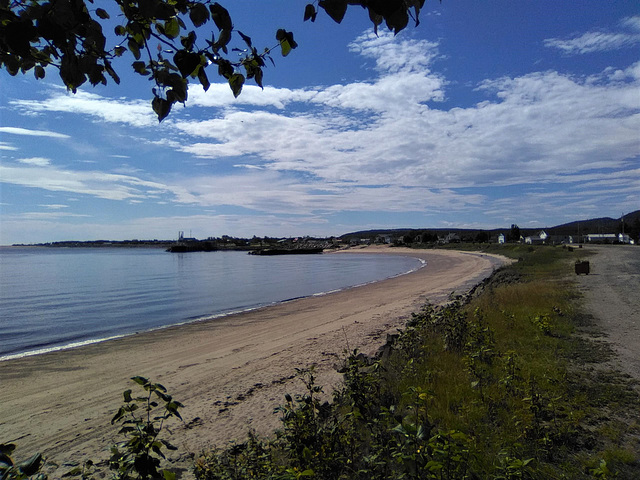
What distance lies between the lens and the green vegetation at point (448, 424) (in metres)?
3.08

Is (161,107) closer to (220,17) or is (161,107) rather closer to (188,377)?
(220,17)

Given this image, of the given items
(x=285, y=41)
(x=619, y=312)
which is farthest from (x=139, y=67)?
(x=619, y=312)

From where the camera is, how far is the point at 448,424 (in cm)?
487

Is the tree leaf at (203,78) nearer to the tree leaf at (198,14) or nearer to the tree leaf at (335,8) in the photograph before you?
the tree leaf at (198,14)

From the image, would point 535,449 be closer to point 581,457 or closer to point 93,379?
point 581,457

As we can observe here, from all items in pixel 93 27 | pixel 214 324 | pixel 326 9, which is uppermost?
pixel 93 27

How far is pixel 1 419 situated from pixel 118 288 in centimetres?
2942

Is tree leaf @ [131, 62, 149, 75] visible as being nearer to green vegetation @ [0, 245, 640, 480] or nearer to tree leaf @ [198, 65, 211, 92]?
tree leaf @ [198, 65, 211, 92]

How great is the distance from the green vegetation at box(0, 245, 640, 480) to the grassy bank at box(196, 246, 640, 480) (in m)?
0.02

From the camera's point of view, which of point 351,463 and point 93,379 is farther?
point 93,379

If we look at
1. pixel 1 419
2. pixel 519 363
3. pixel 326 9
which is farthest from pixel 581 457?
pixel 1 419

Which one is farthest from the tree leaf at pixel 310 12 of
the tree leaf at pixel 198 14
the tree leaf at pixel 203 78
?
the tree leaf at pixel 203 78

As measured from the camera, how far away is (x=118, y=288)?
35125 millimetres

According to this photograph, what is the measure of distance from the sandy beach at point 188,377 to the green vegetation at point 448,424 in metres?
1.32
